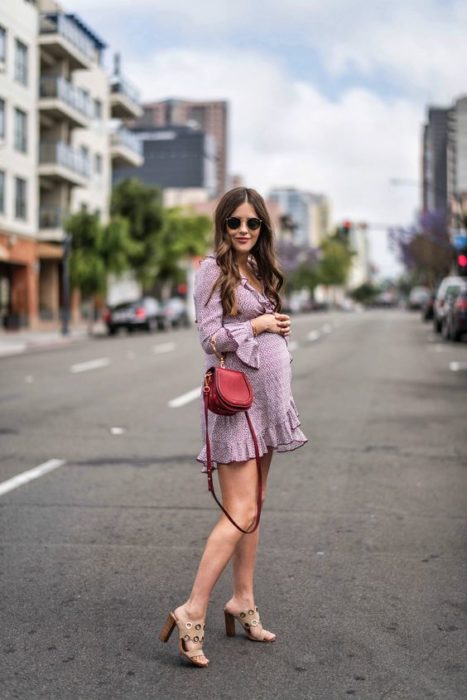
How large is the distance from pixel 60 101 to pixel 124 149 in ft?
40.3

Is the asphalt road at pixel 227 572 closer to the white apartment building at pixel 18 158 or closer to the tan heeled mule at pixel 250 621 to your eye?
the tan heeled mule at pixel 250 621

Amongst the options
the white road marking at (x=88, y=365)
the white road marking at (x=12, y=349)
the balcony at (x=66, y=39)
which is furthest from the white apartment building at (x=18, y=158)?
the white road marking at (x=88, y=365)

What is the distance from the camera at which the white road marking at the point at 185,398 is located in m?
12.4

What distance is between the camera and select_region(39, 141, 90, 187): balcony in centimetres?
4297

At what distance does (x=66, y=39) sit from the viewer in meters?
43.6

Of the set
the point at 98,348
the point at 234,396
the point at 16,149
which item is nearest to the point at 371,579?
the point at 234,396

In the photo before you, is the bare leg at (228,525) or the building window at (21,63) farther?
the building window at (21,63)

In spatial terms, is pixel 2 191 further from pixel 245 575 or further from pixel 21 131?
pixel 245 575

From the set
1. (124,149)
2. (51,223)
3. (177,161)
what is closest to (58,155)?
(51,223)

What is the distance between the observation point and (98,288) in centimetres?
3822

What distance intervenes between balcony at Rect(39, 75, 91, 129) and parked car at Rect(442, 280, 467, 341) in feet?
72.2

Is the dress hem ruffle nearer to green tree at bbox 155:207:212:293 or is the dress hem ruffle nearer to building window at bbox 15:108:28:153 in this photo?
building window at bbox 15:108:28:153

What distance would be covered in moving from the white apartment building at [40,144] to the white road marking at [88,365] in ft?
59.9

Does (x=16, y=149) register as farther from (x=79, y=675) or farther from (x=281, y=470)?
(x=79, y=675)
